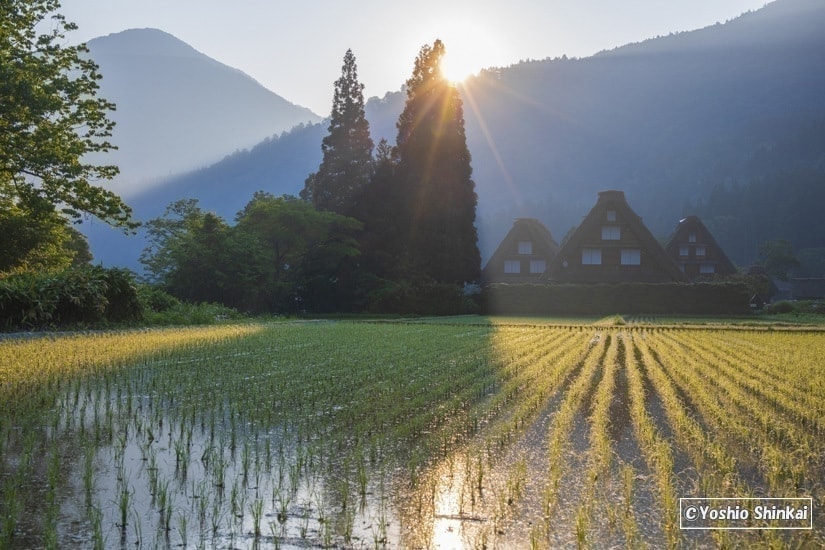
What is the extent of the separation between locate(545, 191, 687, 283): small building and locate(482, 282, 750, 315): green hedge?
21.8 feet

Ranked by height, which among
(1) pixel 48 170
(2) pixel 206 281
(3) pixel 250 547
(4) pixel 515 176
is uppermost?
(4) pixel 515 176

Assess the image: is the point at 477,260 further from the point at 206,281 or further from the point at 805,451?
the point at 805,451

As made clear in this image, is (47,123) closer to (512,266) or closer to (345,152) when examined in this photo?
(345,152)

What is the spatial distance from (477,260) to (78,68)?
24941mm

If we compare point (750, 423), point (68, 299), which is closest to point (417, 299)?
point (68, 299)

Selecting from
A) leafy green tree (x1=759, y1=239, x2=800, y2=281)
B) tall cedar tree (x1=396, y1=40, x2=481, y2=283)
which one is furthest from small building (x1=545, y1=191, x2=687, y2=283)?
leafy green tree (x1=759, y1=239, x2=800, y2=281)

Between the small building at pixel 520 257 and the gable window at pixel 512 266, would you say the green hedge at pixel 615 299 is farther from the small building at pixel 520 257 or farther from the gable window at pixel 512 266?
the gable window at pixel 512 266

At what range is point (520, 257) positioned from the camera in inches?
2080

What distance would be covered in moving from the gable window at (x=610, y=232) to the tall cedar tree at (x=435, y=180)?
965cm

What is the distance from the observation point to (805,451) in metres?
5.52

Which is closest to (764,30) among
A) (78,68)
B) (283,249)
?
(283,249)

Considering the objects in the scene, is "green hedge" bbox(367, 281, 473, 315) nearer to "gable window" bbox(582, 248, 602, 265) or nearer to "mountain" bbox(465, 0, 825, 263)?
"gable window" bbox(582, 248, 602, 265)

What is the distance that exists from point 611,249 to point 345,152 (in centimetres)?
1837

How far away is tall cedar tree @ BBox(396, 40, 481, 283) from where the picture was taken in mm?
38594
